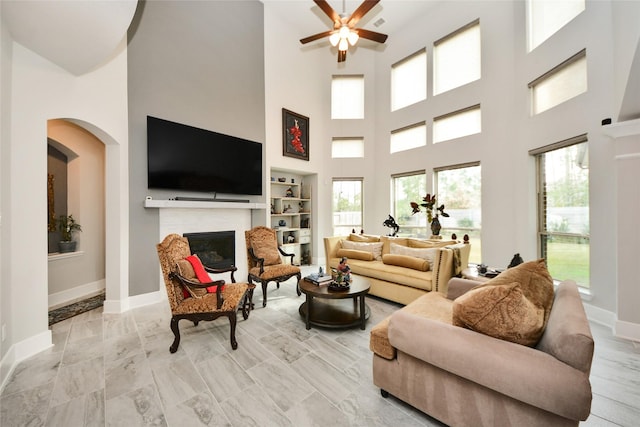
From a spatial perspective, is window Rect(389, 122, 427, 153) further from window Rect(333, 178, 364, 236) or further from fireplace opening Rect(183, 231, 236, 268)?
fireplace opening Rect(183, 231, 236, 268)

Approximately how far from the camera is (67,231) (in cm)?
379

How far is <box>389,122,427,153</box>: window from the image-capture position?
5379 millimetres

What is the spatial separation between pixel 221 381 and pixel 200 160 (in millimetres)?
3272

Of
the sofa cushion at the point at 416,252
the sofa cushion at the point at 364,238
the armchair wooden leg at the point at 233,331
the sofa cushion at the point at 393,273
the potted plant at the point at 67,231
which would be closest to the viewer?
the armchair wooden leg at the point at 233,331

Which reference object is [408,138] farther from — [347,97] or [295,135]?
[295,135]

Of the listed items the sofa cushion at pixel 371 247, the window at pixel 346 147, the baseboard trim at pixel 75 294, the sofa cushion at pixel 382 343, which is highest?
the window at pixel 346 147

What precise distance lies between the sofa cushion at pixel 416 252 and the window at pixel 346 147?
3131 mm

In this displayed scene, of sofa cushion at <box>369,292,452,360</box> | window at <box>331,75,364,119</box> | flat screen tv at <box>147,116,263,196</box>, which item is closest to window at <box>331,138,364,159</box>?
window at <box>331,75,364,119</box>

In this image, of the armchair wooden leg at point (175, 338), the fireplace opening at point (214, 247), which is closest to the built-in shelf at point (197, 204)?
the fireplace opening at point (214, 247)

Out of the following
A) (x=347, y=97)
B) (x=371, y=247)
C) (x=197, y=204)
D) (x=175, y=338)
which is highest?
(x=347, y=97)

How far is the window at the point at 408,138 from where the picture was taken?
5.38 meters

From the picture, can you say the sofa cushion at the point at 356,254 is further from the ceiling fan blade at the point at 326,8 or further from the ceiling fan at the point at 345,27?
the ceiling fan blade at the point at 326,8

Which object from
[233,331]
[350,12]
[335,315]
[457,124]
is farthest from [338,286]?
[350,12]

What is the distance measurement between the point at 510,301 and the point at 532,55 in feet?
14.2
